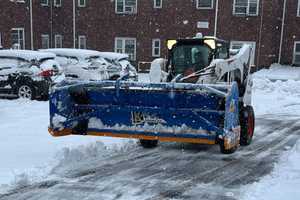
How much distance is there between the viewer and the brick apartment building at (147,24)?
2744 cm

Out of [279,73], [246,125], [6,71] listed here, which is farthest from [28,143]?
[279,73]

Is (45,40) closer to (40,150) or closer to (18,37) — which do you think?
(18,37)

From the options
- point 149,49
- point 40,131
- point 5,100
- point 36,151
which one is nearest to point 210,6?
point 149,49

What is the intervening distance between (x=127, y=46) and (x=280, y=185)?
2408 cm

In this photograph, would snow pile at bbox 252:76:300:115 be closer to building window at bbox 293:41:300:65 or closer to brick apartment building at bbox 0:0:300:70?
brick apartment building at bbox 0:0:300:70

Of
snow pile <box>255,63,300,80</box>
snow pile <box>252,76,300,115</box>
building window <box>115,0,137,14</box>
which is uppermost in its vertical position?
building window <box>115,0,137,14</box>

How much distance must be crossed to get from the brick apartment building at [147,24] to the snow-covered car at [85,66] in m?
9.31

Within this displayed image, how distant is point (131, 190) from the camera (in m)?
6.33

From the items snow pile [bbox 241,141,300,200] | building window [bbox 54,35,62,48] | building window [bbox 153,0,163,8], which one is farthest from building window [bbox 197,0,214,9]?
snow pile [bbox 241,141,300,200]

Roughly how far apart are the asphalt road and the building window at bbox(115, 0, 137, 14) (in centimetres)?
2099

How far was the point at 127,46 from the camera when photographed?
98.1 ft

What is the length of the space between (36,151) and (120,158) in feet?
5.14

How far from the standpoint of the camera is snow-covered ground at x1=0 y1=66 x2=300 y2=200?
21.5ft

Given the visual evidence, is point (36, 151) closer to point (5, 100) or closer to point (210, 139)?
point (210, 139)
